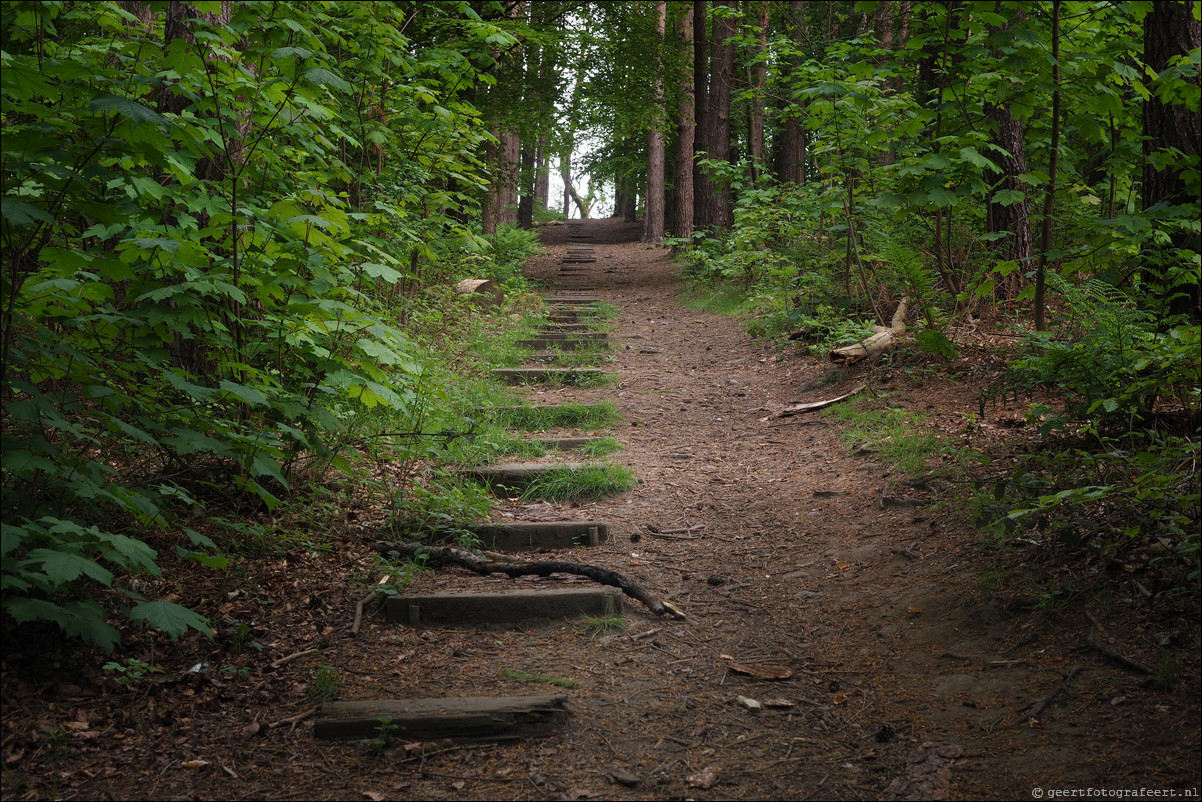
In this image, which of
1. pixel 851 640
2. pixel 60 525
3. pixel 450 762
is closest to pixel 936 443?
pixel 851 640

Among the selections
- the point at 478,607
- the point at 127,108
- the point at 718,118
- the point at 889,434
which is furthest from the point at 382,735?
the point at 718,118

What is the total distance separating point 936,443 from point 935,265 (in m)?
3.33

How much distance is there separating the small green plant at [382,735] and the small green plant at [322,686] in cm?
37

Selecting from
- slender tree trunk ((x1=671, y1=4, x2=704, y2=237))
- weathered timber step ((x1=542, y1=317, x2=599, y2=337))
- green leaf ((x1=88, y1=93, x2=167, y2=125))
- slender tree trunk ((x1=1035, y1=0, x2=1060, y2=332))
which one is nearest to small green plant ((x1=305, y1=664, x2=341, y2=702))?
green leaf ((x1=88, y1=93, x2=167, y2=125))

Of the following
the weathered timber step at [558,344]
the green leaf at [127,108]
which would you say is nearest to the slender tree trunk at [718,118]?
the weathered timber step at [558,344]

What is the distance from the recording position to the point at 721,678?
10.7 feet

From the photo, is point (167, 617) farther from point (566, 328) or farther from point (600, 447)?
point (566, 328)

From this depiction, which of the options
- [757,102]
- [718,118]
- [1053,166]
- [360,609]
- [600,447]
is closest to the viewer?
[360,609]

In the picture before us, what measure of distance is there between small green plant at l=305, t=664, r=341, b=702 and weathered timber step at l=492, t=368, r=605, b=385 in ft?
16.1

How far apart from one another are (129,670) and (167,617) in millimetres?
517

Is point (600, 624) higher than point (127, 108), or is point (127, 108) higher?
point (127, 108)

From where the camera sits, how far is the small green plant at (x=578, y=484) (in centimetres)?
523

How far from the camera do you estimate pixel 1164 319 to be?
3.79 m

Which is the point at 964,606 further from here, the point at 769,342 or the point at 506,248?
the point at 506,248
